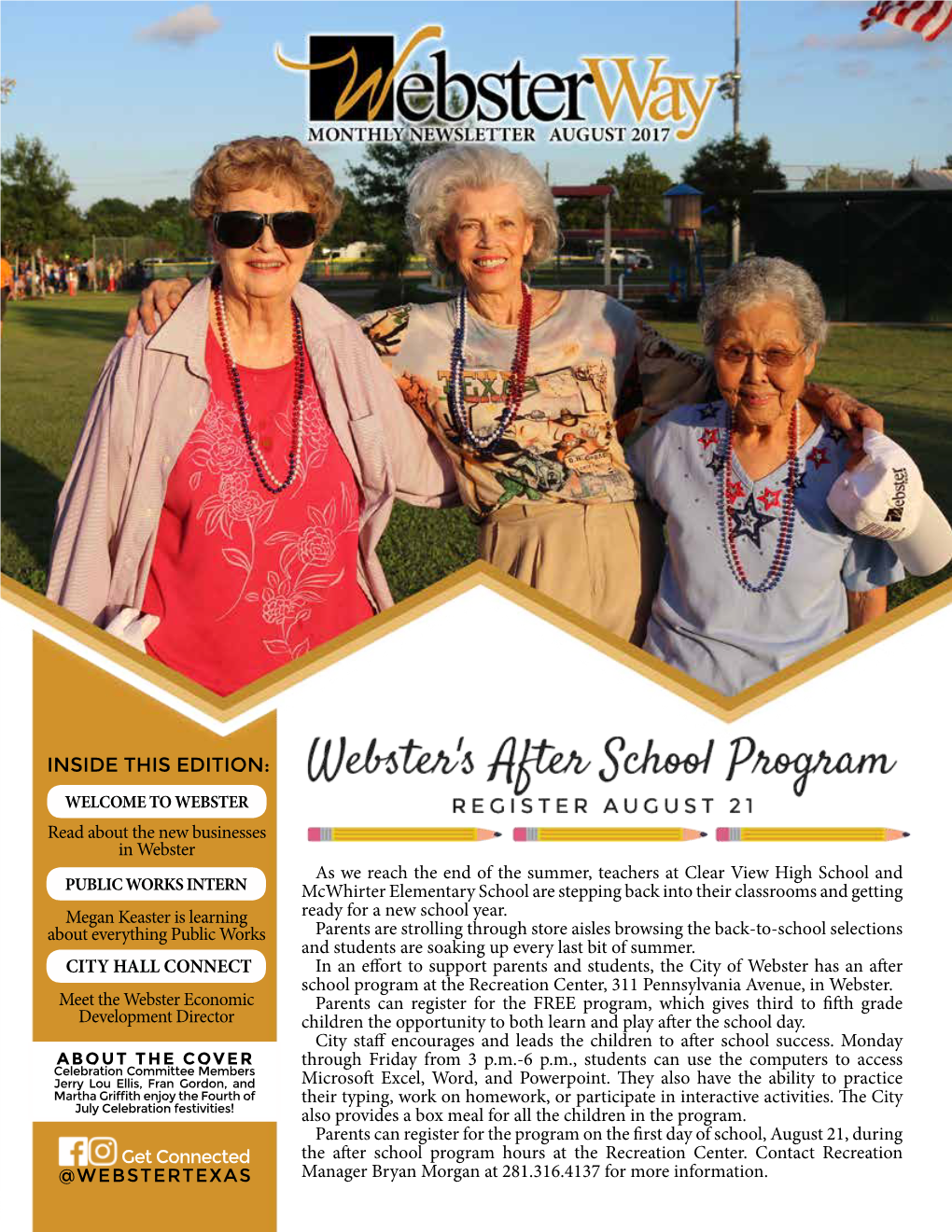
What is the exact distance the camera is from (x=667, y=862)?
2455 millimetres

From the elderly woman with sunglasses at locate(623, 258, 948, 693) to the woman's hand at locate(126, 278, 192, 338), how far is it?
3.89 ft

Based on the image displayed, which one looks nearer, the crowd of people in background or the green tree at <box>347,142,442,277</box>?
the green tree at <box>347,142,442,277</box>

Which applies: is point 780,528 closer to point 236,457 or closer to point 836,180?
point 236,457

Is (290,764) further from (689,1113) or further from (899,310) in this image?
(899,310)

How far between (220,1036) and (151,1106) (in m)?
0.19

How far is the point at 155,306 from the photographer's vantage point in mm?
3168

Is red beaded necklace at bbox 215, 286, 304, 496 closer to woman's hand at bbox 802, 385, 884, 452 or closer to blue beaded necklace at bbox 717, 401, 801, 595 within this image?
blue beaded necklace at bbox 717, 401, 801, 595

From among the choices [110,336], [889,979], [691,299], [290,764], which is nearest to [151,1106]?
[290,764]

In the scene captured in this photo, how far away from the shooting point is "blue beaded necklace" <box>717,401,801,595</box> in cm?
301

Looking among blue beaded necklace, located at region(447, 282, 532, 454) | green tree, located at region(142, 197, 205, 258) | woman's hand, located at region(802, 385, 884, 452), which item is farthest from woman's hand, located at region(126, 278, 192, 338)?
green tree, located at region(142, 197, 205, 258)

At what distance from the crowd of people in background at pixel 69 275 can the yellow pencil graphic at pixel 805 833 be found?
5517cm

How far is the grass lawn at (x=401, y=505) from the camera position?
8867 mm

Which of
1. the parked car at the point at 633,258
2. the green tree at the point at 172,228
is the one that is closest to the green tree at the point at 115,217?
the green tree at the point at 172,228

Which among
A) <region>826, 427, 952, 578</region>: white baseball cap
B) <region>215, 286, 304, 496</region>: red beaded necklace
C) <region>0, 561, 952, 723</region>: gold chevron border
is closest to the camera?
<region>0, 561, 952, 723</region>: gold chevron border
